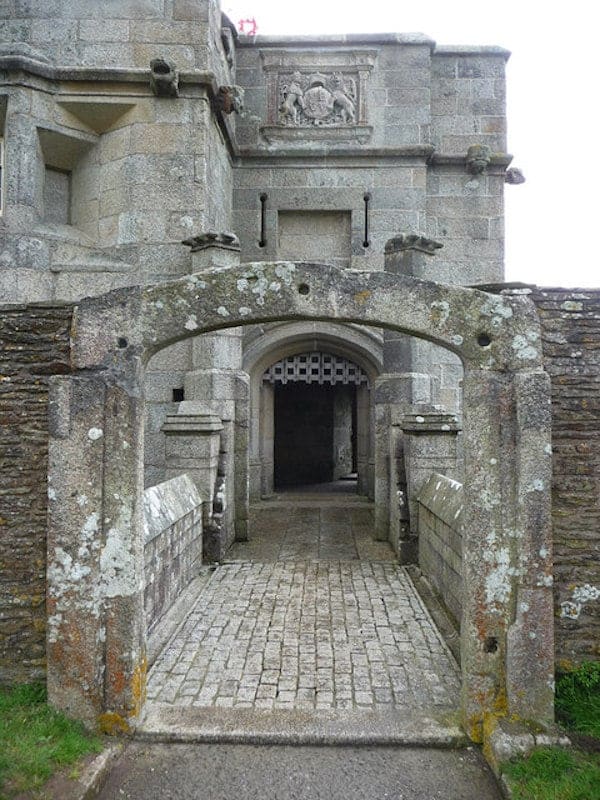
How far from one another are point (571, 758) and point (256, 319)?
2631mm

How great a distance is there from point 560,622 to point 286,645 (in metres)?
1.93

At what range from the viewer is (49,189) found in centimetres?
776

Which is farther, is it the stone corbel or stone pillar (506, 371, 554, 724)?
the stone corbel

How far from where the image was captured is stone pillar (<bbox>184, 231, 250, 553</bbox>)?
712cm

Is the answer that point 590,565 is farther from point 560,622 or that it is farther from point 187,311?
point 187,311

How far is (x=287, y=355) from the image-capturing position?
9828mm

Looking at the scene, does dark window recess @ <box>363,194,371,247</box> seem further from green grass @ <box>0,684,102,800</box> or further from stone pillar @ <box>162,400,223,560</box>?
green grass @ <box>0,684,102,800</box>

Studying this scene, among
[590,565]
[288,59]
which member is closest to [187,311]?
[590,565]

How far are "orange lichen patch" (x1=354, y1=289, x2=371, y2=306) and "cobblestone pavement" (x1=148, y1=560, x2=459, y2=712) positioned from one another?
7.57ft

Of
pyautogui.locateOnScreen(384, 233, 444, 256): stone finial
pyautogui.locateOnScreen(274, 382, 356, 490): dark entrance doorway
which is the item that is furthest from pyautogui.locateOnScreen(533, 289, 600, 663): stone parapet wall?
pyautogui.locateOnScreen(274, 382, 356, 490): dark entrance doorway

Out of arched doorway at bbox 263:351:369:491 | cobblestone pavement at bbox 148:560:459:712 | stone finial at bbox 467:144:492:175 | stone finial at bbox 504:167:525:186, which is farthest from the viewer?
arched doorway at bbox 263:351:369:491

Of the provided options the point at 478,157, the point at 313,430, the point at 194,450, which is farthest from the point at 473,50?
the point at 313,430

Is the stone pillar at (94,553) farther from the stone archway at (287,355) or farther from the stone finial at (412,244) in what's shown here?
the stone archway at (287,355)

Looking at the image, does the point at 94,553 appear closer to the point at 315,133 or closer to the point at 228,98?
the point at 228,98
